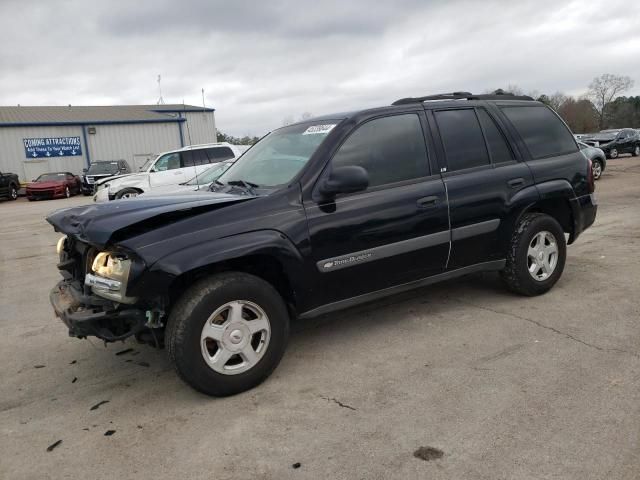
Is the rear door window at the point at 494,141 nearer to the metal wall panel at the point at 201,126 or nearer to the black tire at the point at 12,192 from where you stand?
the black tire at the point at 12,192

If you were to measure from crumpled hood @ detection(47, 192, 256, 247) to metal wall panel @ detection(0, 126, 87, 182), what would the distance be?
109 feet

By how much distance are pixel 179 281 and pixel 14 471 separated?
4.33 feet

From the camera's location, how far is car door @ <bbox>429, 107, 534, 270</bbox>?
4.34m

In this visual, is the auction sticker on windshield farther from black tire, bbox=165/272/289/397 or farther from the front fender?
black tire, bbox=165/272/289/397

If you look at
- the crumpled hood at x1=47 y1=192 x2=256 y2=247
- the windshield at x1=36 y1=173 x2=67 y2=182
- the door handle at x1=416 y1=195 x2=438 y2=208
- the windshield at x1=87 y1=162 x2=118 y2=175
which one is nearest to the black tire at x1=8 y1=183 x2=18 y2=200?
the windshield at x1=36 y1=173 x2=67 y2=182

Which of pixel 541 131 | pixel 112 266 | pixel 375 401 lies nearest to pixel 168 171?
pixel 541 131

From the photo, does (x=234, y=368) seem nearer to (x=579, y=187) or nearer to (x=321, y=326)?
(x=321, y=326)

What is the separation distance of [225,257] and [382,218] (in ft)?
4.12

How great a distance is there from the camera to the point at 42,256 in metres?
8.85

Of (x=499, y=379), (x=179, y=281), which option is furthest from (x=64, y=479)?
(x=499, y=379)

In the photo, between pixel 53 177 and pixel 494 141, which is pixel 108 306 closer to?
pixel 494 141

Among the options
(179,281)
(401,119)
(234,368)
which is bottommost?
(234,368)

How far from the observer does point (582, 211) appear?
519 centimetres

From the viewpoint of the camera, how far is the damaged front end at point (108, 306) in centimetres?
313
